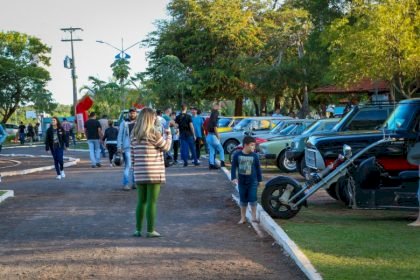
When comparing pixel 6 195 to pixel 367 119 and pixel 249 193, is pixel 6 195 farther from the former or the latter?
pixel 367 119

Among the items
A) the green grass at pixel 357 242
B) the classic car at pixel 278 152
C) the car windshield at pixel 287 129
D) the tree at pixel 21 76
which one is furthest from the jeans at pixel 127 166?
the tree at pixel 21 76

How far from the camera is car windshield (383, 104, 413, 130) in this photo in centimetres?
1233

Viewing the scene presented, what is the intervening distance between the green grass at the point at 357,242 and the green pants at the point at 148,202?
1.87 meters

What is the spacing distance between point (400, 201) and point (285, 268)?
3645 millimetres

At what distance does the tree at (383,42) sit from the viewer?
25652 millimetres

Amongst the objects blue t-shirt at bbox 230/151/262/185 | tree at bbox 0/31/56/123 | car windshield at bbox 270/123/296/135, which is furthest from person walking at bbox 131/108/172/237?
tree at bbox 0/31/56/123

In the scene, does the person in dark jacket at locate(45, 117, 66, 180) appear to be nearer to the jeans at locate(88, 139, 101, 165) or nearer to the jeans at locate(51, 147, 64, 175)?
the jeans at locate(51, 147, 64, 175)

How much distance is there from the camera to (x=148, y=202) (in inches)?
390

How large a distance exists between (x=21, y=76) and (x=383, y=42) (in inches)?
2233

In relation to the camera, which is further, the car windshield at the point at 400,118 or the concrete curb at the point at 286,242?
the car windshield at the point at 400,118

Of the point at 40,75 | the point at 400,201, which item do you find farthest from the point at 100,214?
the point at 40,75

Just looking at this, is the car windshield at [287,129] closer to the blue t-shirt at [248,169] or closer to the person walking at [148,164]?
the blue t-shirt at [248,169]

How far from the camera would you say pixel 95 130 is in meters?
23.4

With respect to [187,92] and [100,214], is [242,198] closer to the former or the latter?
[100,214]
